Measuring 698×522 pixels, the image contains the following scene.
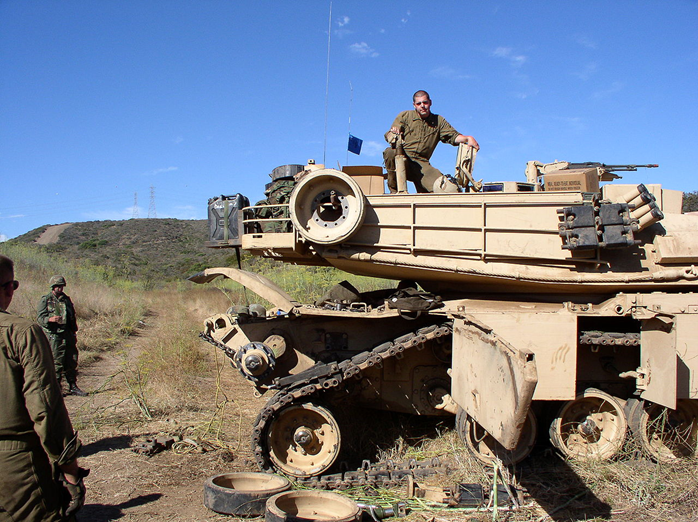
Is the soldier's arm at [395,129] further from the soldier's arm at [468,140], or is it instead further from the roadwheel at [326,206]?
the roadwheel at [326,206]

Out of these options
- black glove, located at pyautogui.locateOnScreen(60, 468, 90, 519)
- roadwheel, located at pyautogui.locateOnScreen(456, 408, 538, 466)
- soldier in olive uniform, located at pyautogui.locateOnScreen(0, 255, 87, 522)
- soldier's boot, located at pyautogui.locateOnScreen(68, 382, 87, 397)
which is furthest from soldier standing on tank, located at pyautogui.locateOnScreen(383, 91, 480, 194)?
soldier's boot, located at pyautogui.locateOnScreen(68, 382, 87, 397)

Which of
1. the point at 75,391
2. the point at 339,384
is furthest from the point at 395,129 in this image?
the point at 75,391

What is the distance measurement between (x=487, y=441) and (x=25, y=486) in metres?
4.17

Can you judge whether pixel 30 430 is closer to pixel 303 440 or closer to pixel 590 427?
pixel 303 440

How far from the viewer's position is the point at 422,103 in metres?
6.68

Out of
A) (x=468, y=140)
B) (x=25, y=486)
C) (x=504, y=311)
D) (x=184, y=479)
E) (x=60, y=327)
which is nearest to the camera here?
(x=25, y=486)

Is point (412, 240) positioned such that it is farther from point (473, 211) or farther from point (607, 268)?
point (607, 268)

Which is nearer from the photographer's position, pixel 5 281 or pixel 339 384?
pixel 5 281

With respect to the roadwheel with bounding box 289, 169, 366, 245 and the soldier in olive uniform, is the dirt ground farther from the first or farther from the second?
the roadwheel with bounding box 289, 169, 366, 245

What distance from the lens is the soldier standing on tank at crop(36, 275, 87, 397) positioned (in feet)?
27.5

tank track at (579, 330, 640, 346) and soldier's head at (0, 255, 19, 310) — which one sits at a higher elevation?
soldier's head at (0, 255, 19, 310)

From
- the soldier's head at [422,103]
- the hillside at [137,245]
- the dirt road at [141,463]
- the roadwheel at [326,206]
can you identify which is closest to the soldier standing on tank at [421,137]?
the soldier's head at [422,103]

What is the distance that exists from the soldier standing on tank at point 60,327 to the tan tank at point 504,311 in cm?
406

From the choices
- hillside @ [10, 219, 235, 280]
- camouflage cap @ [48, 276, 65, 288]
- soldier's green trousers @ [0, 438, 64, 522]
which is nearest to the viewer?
soldier's green trousers @ [0, 438, 64, 522]
